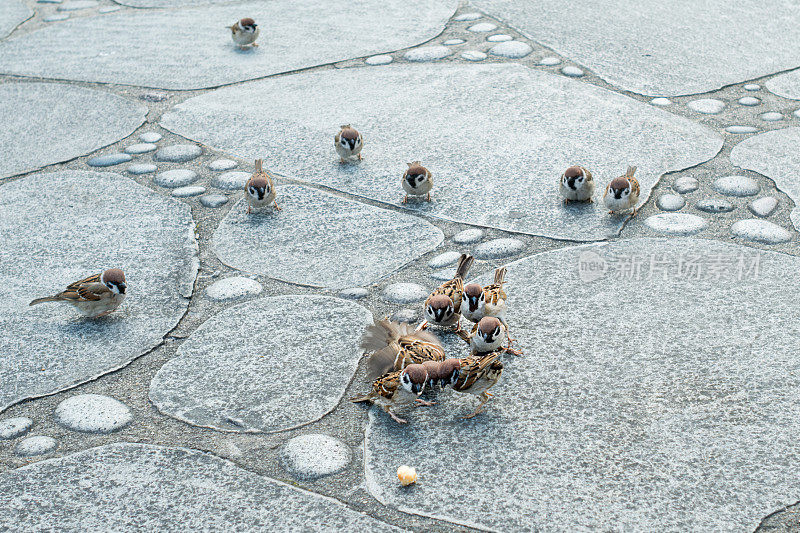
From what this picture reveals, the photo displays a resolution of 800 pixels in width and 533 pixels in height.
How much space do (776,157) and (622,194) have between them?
1.20m

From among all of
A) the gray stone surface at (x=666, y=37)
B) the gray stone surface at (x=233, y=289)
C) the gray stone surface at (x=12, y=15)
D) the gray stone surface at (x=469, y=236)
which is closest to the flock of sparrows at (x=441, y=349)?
the gray stone surface at (x=469, y=236)

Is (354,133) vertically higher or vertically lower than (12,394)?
higher

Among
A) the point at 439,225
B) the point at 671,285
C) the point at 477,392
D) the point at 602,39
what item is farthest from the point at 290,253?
the point at 602,39

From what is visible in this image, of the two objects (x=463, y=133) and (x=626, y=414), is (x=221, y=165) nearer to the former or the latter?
(x=463, y=133)

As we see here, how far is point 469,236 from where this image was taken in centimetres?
446

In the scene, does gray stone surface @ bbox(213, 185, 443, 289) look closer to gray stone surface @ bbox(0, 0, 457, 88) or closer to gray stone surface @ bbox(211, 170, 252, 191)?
gray stone surface @ bbox(211, 170, 252, 191)

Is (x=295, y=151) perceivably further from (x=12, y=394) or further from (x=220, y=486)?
(x=220, y=486)

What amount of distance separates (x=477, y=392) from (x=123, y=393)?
1421 millimetres

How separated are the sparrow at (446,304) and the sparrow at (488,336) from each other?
0.70 ft

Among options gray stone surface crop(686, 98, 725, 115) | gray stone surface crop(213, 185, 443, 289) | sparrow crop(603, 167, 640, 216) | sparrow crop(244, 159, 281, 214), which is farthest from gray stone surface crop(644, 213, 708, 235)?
sparrow crop(244, 159, 281, 214)

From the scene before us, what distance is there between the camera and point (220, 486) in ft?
9.77

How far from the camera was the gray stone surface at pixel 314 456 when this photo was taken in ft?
9.91

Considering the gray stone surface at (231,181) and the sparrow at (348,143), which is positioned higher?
the sparrow at (348,143)

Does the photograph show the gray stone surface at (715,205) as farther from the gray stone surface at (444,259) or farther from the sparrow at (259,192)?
the sparrow at (259,192)
